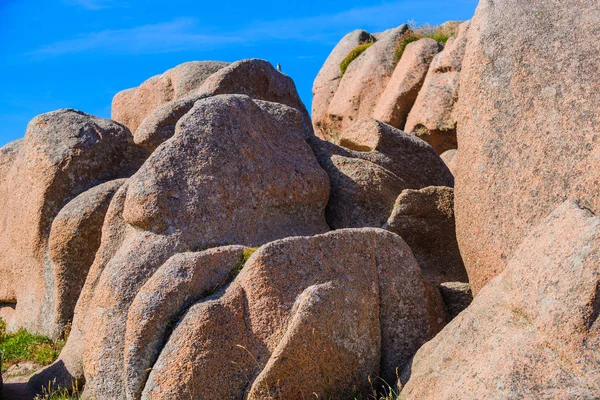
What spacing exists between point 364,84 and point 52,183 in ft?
63.4

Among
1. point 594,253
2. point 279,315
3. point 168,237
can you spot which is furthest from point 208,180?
point 594,253

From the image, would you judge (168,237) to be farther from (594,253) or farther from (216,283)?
(594,253)

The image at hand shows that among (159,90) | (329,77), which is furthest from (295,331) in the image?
(329,77)

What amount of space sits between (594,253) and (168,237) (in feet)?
17.6

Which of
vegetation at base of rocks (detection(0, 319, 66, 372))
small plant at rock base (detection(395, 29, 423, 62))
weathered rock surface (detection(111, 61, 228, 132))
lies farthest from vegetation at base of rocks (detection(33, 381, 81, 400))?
small plant at rock base (detection(395, 29, 423, 62))

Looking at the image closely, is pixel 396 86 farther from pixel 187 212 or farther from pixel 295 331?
pixel 295 331

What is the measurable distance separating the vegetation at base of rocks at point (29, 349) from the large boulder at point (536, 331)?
754 cm

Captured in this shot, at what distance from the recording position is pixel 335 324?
8.23m

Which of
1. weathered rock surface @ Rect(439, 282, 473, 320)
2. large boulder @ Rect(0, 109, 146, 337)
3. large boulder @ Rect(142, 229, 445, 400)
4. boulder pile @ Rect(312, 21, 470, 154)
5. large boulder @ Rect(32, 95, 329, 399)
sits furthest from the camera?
boulder pile @ Rect(312, 21, 470, 154)

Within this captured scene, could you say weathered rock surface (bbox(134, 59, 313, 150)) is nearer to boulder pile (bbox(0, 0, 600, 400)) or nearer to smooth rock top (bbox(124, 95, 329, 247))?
boulder pile (bbox(0, 0, 600, 400))

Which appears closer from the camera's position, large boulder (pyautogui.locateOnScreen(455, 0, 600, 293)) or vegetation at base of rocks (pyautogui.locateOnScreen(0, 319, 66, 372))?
large boulder (pyautogui.locateOnScreen(455, 0, 600, 293))

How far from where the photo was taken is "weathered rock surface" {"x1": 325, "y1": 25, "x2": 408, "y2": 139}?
30.4 meters

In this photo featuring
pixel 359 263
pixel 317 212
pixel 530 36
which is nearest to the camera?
pixel 359 263

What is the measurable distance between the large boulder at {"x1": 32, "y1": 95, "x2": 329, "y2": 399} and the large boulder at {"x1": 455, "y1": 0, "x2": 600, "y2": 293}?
264 centimetres
